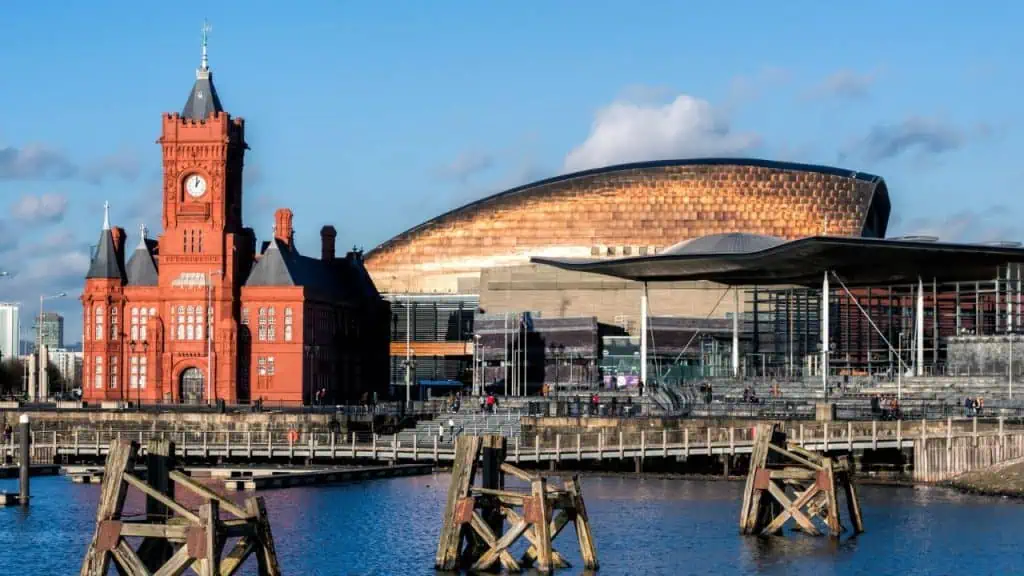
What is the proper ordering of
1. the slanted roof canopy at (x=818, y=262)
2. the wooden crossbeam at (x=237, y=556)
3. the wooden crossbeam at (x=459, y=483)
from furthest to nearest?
the slanted roof canopy at (x=818, y=262)
the wooden crossbeam at (x=459, y=483)
the wooden crossbeam at (x=237, y=556)

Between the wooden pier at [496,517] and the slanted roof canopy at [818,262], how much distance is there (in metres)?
49.2

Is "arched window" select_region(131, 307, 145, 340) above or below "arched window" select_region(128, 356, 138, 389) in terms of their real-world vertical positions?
above

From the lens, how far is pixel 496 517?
4794 centimetres

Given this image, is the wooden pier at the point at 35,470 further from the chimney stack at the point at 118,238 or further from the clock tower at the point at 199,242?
the chimney stack at the point at 118,238

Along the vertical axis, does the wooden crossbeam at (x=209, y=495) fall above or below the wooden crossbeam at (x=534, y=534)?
above

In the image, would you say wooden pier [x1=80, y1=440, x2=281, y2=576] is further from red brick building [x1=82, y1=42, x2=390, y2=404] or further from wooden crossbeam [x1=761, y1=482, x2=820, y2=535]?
red brick building [x1=82, y1=42, x2=390, y2=404]

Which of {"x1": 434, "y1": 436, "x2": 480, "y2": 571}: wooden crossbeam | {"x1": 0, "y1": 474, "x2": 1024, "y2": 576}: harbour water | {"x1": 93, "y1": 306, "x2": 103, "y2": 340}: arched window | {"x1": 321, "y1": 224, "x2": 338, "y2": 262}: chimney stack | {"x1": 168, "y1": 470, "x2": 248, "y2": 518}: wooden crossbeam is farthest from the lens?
{"x1": 321, "y1": 224, "x2": 338, "y2": 262}: chimney stack

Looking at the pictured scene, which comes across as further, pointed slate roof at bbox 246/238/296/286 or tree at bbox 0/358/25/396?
tree at bbox 0/358/25/396

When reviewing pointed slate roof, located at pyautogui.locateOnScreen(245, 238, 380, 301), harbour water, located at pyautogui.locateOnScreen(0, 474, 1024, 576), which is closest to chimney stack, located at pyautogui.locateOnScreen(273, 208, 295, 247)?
pointed slate roof, located at pyautogui.locateOnScreen(245, 238, 380, 301)

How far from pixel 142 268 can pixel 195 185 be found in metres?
6.60

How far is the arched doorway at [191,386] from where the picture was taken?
116 meters

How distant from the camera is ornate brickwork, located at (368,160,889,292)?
531 ft

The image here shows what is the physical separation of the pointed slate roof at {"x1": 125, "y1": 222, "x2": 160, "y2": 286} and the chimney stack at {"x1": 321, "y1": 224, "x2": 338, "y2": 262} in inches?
588

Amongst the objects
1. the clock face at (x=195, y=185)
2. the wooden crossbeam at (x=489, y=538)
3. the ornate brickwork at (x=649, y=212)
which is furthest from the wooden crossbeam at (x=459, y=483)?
the ornate brickwork at (x=649, y=212)
